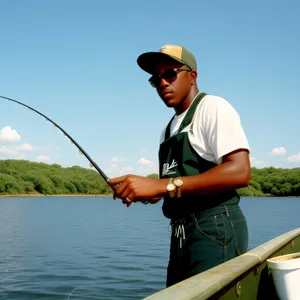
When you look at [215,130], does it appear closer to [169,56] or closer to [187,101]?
[187,101]

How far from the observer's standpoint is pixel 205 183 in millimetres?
2457

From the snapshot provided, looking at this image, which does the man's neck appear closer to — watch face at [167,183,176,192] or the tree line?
watch face at [167,183,176,192]

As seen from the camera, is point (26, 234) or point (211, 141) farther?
point (26, 234)

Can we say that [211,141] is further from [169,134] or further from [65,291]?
[65,291]

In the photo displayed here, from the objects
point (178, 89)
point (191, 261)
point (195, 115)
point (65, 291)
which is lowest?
point (65, 291)

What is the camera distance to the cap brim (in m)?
2.79

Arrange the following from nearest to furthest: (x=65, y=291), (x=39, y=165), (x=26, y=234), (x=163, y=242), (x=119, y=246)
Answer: (x=65, y=291) → (x=119, y=246) → (x=163, y=242) → (x=26, y=234) → (x=39, y=165)

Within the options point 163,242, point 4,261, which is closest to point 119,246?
point 163,242

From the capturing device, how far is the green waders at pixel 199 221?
2635 mm

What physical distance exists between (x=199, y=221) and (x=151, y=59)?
100cm

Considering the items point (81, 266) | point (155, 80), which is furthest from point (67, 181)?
point (155, 80)

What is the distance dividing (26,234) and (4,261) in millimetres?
14489

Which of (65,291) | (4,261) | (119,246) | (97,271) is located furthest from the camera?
(119,246)

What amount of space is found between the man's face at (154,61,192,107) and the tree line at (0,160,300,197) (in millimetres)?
124062
